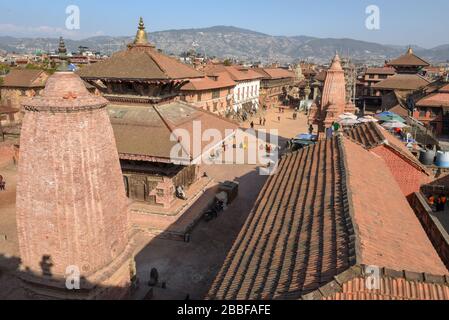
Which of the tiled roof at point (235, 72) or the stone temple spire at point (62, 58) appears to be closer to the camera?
the stone temple spire at point (62, 58)

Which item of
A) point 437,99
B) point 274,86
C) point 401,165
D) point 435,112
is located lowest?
point 401,165

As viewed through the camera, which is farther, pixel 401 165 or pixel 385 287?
pixel 401 165

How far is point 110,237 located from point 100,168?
1.92 m

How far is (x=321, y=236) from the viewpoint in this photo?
8781mm

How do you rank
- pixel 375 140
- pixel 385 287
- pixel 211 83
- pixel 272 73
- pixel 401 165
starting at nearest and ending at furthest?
pixel 385 287
pixel 401 165
pixel 375 140
pixel 211 83
pixel 272 73

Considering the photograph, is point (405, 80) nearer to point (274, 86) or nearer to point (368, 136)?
point (274, 86)

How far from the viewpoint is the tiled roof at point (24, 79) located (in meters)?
47.3

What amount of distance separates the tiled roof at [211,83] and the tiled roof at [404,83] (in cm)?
2588

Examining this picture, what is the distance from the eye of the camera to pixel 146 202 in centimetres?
2083

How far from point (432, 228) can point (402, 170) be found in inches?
138

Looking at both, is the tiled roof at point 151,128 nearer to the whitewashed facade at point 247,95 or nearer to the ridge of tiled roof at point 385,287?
the ridge of tiled roof at point 385,287

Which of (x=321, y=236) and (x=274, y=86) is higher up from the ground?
(x=274, y=86)

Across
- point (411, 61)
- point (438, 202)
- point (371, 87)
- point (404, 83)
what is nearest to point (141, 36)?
point (438, 202)

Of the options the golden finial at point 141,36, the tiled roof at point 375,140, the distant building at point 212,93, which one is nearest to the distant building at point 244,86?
the distant building at point 212,93
